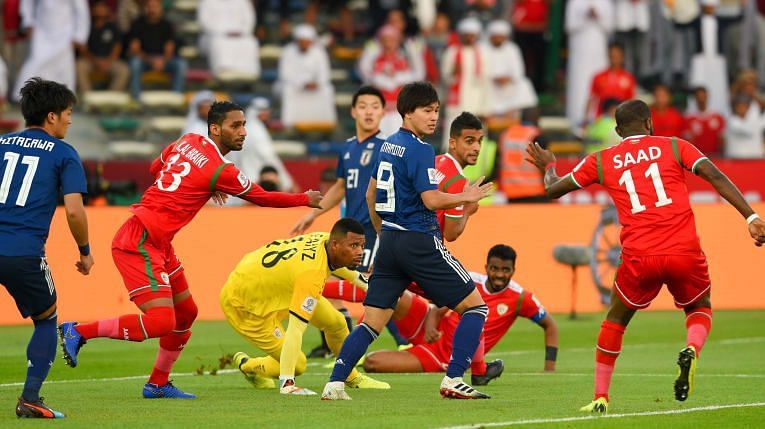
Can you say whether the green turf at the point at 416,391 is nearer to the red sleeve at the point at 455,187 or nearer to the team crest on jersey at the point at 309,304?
the team crest on jersey at the point at 309,304

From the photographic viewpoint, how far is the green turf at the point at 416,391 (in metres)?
9.63

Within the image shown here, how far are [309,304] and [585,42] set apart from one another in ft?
55.5

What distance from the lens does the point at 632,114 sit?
10.1m

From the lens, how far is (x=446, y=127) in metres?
25.5

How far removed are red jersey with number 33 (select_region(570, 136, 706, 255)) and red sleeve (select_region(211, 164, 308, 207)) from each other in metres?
2.36

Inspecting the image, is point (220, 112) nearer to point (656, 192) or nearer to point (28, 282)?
point (28, 282)

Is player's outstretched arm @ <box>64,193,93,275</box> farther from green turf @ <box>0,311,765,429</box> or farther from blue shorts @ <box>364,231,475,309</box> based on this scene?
blue shorts @ <box>364,231,475,309</box>

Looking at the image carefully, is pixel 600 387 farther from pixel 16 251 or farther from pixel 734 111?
pixel 734 111

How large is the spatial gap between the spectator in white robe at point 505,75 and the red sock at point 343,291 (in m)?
12.1

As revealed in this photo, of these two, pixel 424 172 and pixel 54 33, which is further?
pixel 54 33

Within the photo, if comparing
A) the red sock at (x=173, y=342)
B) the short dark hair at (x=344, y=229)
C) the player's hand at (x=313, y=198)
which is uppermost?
the player's hand at (x=313, y=198)

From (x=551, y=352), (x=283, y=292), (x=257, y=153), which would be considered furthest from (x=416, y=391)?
(x=257, y=153)

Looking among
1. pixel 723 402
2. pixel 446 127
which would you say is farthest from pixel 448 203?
pixel 446 127

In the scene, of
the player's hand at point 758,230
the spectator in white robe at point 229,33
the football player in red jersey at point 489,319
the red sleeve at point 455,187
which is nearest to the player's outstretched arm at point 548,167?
the red sleeve at point 455,187
